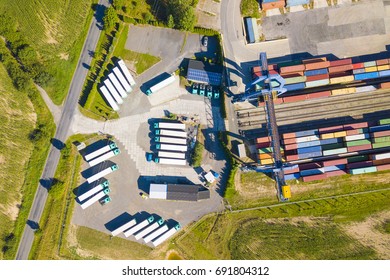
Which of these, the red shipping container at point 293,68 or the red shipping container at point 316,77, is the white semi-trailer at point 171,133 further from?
the red shipping container at point 316,77

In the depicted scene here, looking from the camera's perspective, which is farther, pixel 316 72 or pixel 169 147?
pixel 169 147

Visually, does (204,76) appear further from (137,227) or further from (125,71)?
(137,227)

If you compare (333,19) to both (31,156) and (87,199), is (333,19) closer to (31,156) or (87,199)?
(87,199)

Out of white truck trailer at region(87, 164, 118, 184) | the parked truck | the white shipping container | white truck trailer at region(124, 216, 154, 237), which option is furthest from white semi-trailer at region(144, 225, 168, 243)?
the parked truck

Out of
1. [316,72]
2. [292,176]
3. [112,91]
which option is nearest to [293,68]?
[316,72]

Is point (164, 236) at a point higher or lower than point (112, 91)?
lower
